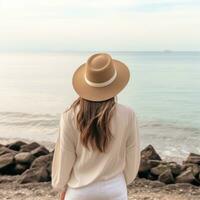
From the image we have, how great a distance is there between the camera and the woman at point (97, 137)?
141 inches

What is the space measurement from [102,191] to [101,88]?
0.64 m

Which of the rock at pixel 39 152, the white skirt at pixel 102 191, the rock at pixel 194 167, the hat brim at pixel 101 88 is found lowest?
the rock at pixel 194 167

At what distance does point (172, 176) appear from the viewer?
28.5 feet

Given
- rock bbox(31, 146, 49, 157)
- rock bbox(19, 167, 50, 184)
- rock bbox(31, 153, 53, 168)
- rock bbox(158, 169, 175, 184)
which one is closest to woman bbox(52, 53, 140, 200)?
rock bbox(19, 167, 50, 184)

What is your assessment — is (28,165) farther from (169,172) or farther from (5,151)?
(169,172)

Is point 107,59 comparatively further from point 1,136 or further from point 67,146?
point 1,136

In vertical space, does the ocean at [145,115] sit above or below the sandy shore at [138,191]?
below

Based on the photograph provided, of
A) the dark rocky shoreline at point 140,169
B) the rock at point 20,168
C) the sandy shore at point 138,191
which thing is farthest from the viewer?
the rock at point 20,168

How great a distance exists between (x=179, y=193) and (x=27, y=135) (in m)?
10.7

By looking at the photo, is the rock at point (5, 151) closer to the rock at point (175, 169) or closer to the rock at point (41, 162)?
the rock at point (41, 162)

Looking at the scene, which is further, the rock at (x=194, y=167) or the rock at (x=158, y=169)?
the rock at (x=194, y=167)

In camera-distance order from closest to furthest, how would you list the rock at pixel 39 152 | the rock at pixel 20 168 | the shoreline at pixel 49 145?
the rock at pixel 20 168 → the rock at pixel 39 152 → the shoreline at pixel 49 145

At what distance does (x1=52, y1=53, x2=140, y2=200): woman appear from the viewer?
357 centimetres

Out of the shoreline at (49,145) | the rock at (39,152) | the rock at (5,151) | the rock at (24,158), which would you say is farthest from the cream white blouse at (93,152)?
the shoreline at (49,145)
